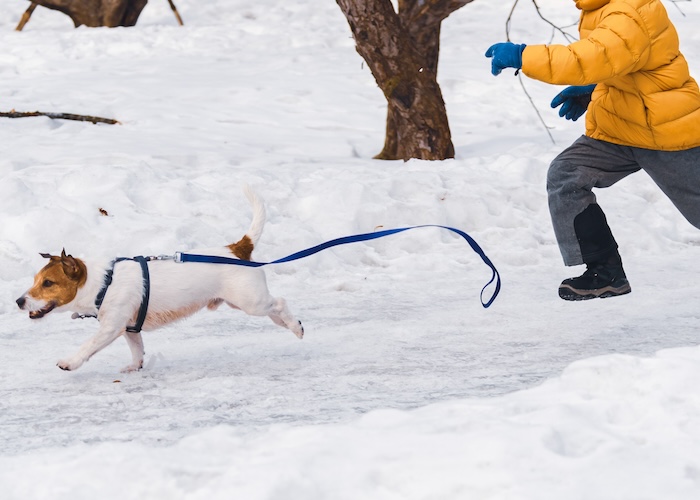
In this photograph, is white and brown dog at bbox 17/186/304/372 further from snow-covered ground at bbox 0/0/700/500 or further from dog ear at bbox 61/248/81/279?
snow-covered ground at bbox 0/0/700/500

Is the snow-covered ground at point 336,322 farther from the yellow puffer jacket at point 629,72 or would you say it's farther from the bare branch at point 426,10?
the bare branch at point 426,10

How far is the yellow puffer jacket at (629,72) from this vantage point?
14.2 feet

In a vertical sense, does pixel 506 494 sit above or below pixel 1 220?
above

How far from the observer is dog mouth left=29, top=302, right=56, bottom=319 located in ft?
14.1

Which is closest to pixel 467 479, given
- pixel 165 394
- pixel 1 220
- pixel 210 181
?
pixel 165 394

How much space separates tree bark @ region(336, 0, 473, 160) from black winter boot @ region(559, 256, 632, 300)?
16.7ft

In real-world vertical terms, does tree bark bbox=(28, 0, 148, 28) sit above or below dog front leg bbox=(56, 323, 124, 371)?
below

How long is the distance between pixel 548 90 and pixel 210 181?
23.1ft

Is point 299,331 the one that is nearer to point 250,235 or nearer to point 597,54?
point 250,235

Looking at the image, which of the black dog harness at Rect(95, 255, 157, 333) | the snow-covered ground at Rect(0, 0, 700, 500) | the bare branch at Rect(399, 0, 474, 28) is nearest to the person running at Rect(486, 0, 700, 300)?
the snow-covered ground at Rect(0, 0, 700, 500)

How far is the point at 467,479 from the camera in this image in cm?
273

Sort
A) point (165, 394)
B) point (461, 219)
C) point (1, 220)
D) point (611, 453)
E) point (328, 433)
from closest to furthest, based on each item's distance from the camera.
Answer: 1. point (611, 453)
2. point (328, 433)
3. point (165, 394)
4. point (1, 220)
5. point (461, 219)

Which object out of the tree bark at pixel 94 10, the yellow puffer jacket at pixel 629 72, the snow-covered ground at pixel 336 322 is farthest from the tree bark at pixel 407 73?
the tree bark at pixel 94 10

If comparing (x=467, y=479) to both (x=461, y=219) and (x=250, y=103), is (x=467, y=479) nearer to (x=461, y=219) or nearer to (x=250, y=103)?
(x=461, y=219)
